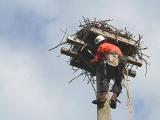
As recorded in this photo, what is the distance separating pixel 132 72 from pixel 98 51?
1.40 metres

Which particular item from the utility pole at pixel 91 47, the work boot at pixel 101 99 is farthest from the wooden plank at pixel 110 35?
the work boot at pixel 101 99

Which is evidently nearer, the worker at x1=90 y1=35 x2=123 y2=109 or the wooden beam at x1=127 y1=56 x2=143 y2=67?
the worker at x1=90 y1=35 x2=123 y2=109

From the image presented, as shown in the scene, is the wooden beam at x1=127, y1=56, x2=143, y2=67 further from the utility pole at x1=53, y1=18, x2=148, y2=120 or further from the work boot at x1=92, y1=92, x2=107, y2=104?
the work boot at x1=92, y1=92, x2=107, y2=104

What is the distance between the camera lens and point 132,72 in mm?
10383

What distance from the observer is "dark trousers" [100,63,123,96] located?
346 inches

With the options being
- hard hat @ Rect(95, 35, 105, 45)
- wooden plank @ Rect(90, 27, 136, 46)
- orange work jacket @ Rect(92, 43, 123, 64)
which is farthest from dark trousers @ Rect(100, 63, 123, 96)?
wooden plank @ Rect(90, 27, 136, 46)

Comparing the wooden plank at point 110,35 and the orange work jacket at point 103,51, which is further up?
the wooden plank at point 110,35

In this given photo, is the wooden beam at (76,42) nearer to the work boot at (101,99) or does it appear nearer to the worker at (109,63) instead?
the worker at (109,63)

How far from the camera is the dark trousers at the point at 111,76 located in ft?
28.9

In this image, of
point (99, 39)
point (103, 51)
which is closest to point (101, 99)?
point (103, 51)

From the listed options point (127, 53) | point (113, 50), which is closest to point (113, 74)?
point (113, 50)

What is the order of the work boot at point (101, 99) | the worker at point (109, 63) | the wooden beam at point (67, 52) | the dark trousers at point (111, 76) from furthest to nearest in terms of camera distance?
the wooden beam at point (67, 52) → the worker at point (109, 63) → the dark trousers at point (111, 76) → the work boot at point (101, 99)

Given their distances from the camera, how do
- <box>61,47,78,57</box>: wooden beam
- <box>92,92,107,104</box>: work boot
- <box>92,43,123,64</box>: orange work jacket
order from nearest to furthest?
<box>92,92,107,104</box>: work boot < <box>92,43,123,64</box>: orange work jacket < <box>61,47,78,57</box>: wooden beam

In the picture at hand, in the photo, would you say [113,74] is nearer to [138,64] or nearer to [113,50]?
[113,50]
